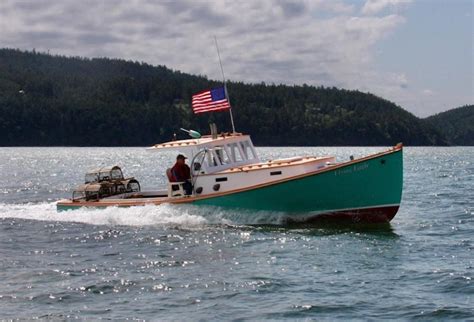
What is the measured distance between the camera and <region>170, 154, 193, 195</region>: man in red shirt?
2972cm

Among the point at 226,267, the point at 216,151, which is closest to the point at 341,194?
the point at 216,151

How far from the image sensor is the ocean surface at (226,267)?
16484 mm

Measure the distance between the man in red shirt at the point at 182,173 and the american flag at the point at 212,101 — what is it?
91.3 inches

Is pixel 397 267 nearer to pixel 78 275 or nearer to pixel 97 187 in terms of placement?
pixel 78 275

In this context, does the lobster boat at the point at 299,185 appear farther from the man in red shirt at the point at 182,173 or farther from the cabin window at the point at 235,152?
the cabin window at the point at 235,152

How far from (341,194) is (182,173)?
6658 mm

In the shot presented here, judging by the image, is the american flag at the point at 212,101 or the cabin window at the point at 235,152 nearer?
the cabin window at the point at 235,152

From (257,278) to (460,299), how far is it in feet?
17.0

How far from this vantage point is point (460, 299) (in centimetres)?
1709

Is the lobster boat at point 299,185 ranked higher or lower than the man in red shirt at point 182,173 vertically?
lower

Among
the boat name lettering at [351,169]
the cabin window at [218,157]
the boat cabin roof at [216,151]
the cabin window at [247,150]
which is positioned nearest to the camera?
the boat name lettering at [351,169]

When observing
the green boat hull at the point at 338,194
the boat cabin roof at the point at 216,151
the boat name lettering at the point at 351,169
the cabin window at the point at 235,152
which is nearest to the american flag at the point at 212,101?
the boat cabin roof at the point at 216,151

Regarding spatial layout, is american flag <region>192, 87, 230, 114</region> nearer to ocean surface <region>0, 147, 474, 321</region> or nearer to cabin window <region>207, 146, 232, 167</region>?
cabin window <region>207, 146, 232, 167</region>

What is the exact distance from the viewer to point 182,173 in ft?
98.1
